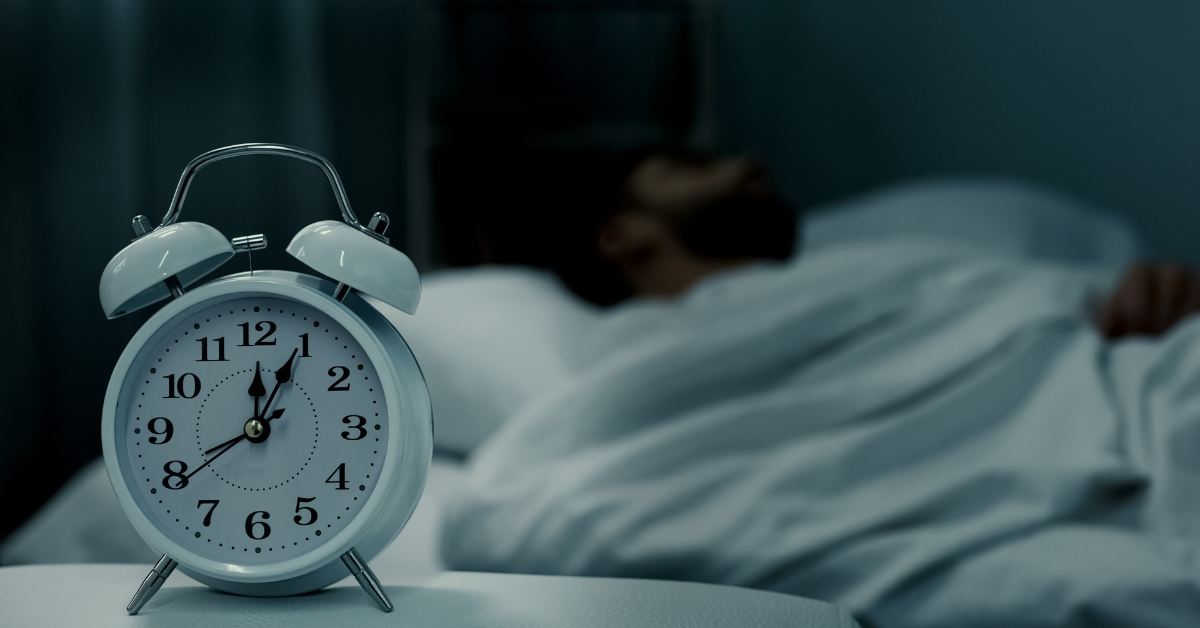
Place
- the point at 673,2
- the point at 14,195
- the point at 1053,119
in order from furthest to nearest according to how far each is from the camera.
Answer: the point at 1053,119
the point at 673,2
the point at 14,195

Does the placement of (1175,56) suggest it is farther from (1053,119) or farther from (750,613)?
(750,613)

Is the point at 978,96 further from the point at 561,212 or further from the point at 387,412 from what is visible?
the point at 387,412

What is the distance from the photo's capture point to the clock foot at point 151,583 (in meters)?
0.33

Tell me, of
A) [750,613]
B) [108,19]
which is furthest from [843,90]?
[750,613]

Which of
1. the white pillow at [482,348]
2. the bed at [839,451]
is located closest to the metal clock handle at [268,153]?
the bed at [839,451]

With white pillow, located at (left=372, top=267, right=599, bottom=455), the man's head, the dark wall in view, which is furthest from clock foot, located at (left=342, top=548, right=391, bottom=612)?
the dark wall

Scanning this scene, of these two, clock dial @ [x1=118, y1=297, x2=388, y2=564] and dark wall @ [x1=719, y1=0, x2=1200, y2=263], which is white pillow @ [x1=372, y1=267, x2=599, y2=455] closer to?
clock dial @ [x1=118, y1=297, x2=388, y2=564]

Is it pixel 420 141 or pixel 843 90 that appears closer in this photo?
pixel 420 141

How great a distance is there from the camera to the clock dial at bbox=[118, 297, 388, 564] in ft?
1.13

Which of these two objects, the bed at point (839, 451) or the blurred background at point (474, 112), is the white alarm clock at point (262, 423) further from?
the blurred background at point (474, 112)

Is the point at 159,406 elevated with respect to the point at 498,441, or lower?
elevated

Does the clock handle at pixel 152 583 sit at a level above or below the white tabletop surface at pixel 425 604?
above

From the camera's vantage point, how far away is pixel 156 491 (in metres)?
0.35

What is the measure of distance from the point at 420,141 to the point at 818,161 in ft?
3.22
